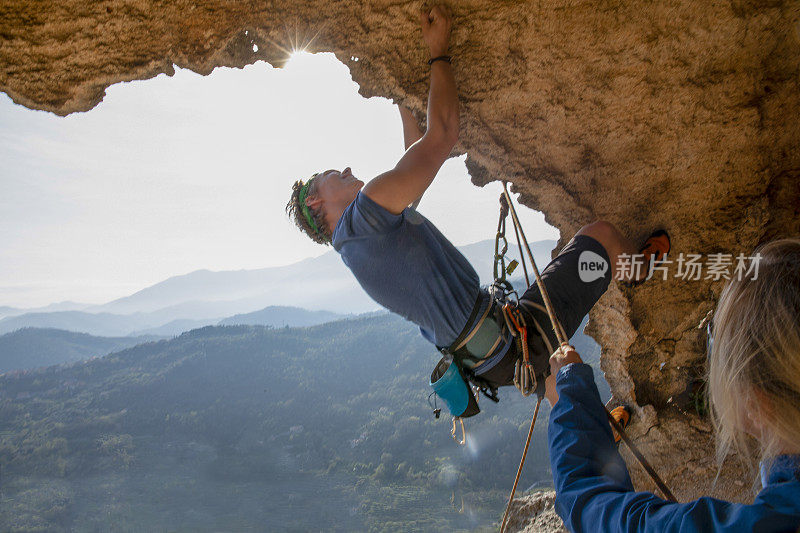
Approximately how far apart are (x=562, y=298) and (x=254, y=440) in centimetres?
4578

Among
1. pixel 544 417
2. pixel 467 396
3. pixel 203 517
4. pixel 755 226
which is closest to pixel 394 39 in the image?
pixel 467 396

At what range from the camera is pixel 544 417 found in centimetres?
2981

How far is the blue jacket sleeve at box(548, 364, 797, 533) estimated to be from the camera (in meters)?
0.88

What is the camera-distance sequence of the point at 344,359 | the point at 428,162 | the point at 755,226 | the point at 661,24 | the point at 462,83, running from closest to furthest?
the point at 428,162, the point at 661,24, the point at 462,83, the point at 755,226, the point at 344,359

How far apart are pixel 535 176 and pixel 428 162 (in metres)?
1.40

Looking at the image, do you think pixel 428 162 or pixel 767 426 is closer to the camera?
pixel 767 426

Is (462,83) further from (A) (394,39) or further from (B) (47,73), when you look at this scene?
(B) (47,73)

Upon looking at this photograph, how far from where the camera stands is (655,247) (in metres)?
3.07

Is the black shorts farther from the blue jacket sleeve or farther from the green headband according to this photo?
the green headband

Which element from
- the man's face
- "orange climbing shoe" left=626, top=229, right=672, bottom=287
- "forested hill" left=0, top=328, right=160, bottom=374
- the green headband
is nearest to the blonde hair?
the man's face

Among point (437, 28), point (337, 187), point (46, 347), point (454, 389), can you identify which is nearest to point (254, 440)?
point (46, 347)

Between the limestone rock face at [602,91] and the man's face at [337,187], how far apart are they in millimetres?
599

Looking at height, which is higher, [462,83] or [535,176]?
[462,83]

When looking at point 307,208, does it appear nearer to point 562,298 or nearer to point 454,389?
point 454,389
